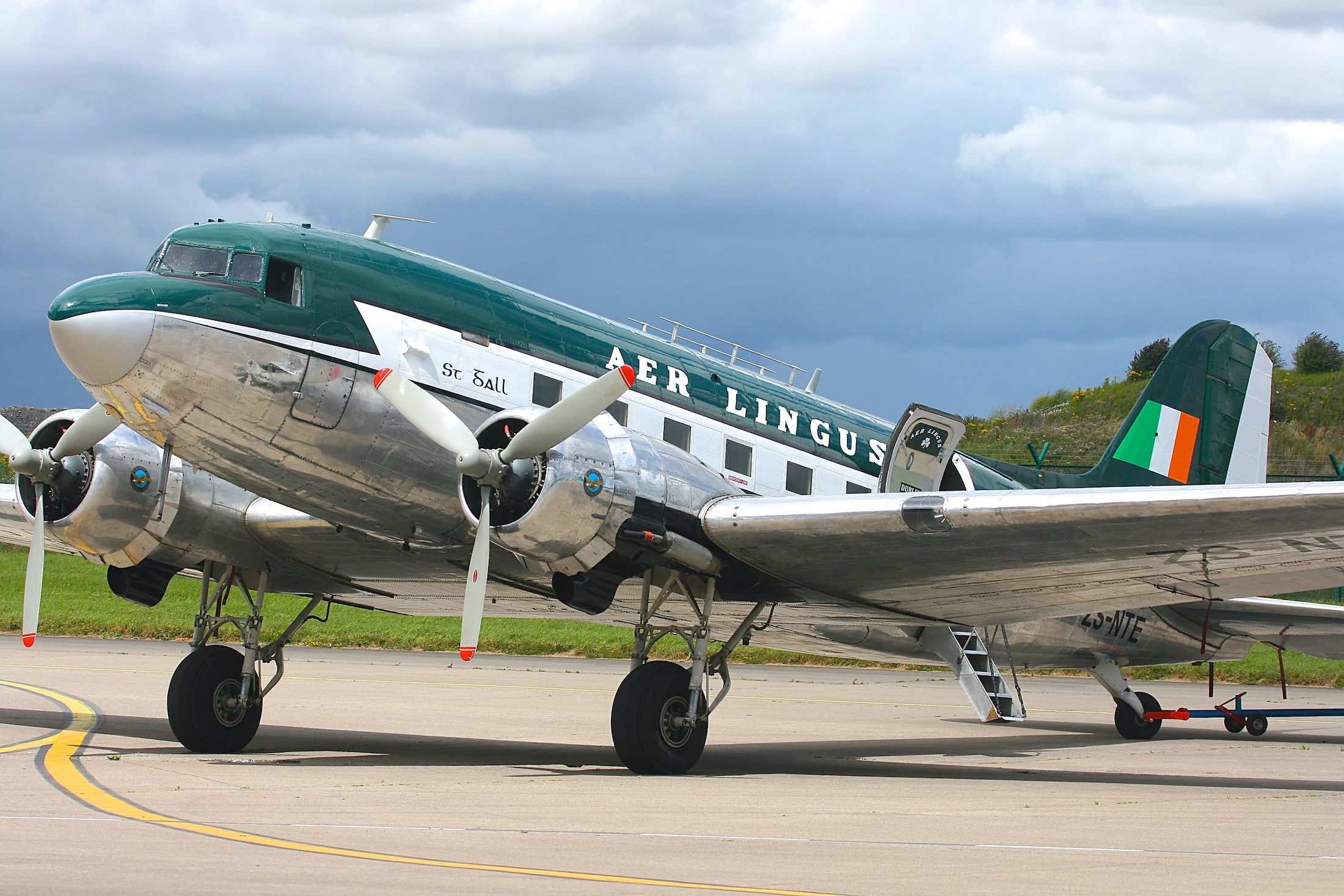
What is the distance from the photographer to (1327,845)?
7.82 metres

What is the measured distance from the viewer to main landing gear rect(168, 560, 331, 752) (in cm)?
1378

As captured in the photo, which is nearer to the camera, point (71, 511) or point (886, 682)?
point (71, 511)

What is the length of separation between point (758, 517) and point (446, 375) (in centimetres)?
284

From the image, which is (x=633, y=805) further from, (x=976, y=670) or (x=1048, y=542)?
(x=976, y=670)

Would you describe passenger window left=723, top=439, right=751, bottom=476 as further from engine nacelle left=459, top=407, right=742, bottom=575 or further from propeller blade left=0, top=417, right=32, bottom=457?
propeller blade left=0, top=417, right=32, bottom=457

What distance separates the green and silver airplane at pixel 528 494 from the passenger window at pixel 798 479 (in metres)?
0.03

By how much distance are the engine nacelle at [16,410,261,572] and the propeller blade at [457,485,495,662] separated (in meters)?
3.34

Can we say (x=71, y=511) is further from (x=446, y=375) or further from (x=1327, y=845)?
(x=1327, y=845)

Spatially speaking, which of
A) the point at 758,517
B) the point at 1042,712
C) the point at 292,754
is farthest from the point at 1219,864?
the point at 1042,712

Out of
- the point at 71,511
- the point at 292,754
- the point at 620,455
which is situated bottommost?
the point at 292,754

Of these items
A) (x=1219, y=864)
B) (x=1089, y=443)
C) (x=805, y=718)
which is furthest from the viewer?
(x=1089, y=443)

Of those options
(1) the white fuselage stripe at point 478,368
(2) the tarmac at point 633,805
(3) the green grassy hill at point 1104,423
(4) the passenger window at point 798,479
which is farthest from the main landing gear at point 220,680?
(3) the green grassy hill at point 1104,423

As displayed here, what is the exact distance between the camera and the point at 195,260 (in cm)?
1133

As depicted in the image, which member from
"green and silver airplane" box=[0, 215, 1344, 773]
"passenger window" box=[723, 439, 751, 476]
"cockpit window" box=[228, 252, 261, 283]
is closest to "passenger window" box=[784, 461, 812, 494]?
"green and silver airplane" box=[0, 215, 1344, 773]
